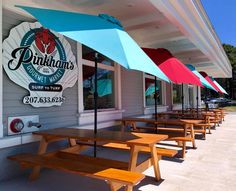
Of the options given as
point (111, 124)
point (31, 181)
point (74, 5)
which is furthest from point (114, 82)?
point (31, 181)

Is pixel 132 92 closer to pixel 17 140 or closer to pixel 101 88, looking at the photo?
pixel 101 88

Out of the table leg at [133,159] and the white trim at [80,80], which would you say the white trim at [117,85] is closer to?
the white trim at [80,80]

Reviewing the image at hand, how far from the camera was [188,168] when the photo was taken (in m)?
3.86

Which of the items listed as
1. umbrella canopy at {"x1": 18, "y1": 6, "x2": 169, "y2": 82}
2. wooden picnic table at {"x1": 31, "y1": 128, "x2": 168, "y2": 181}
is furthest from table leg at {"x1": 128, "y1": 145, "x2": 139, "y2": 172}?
umbrella canopy at {"x1": 18, "y1": 6, "x2": 169, "y2": 82}

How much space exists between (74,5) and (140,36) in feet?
8.04

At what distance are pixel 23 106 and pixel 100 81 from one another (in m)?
2.24

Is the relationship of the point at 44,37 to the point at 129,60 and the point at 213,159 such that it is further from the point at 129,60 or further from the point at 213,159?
the point at 213,159

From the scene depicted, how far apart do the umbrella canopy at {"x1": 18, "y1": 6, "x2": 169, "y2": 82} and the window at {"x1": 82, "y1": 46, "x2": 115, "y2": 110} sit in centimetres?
214

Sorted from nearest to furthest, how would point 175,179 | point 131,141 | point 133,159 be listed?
1. point 133,159
2. point 131,141
3. point 175,179

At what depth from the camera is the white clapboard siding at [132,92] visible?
6.40 meters

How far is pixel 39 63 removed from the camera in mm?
3857

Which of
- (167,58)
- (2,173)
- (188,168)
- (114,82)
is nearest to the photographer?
(2,173)

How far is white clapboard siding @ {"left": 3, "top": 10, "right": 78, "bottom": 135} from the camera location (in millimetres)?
3420

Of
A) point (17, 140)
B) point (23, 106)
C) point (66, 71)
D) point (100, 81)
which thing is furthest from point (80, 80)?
point (17, 140)
